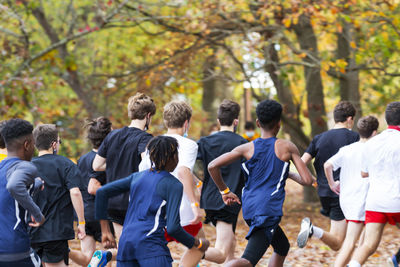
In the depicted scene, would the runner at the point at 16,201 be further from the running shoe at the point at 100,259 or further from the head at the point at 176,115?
the head at the point at 176,115

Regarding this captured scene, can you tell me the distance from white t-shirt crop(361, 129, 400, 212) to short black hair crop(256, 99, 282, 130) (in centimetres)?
133

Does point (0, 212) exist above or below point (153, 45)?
below

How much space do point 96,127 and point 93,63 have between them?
17244mm

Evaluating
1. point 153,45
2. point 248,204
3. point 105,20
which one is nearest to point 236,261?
point 248,204

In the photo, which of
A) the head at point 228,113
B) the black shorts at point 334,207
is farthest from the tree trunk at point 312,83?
the head at point 228,113

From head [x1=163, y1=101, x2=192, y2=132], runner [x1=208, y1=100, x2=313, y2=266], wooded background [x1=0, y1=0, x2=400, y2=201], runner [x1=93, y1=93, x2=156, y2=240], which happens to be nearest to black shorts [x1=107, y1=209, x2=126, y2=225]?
runner [x1=93, y1=93, x2=156, y2=240]

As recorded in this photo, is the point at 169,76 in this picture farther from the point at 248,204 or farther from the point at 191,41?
the point at 248,204

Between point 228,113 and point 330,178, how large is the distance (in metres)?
1.56

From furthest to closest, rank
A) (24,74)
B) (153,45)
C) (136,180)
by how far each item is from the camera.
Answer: (153,45), (24,74), (136,180)

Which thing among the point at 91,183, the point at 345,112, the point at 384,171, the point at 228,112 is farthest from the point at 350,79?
the point at 91,183

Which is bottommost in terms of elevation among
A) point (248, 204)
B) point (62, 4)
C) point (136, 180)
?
point (248, 204)

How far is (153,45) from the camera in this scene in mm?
23703

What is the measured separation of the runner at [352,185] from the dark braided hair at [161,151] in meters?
3.27

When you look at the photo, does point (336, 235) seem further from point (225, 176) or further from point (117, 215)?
point (117, 215)
